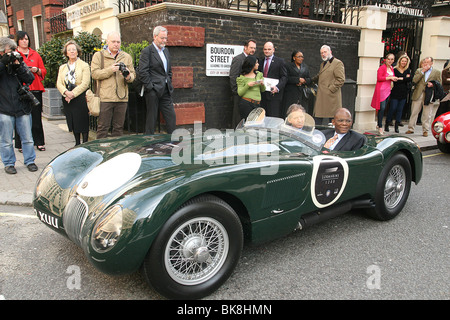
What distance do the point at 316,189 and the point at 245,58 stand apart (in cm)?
431

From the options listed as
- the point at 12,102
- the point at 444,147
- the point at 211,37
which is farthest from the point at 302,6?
the point at 12,102

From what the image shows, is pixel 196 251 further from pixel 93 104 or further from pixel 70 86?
pixel 70 86

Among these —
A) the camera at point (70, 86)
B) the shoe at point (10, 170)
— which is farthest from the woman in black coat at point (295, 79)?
the shoe at point (10, 170)

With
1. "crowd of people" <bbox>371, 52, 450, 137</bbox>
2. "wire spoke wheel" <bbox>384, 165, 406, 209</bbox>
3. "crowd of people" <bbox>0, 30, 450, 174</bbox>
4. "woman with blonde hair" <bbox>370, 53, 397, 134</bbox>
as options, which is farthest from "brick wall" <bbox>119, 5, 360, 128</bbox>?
"wire spoke wheel" <bbox>384, 165, 406, 209</bbox>

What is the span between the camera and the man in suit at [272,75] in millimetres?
7629

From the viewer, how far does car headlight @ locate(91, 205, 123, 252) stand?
7.73ft

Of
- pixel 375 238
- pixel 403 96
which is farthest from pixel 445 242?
pixel 403 96

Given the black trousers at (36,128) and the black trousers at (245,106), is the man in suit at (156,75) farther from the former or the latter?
the black trousers at (36,128)

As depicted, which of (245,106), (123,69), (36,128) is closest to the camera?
(123,69)

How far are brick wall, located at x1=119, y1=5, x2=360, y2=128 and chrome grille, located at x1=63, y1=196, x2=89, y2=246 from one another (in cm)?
482

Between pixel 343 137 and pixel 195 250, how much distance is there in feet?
7.81

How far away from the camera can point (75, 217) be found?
8.84 feet

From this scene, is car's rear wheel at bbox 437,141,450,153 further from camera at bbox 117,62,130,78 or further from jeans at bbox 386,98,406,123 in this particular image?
camera at bbox 117,62,130,78
